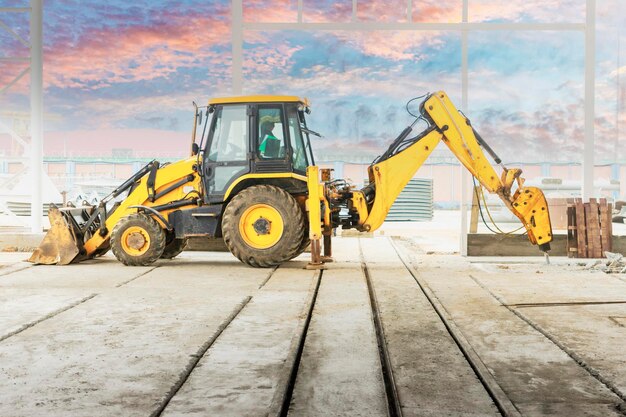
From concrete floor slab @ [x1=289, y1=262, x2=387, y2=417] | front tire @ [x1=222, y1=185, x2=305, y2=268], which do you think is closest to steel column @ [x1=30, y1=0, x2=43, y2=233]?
front tire @ [x1=222, y1=185, x2=305, y2=268]

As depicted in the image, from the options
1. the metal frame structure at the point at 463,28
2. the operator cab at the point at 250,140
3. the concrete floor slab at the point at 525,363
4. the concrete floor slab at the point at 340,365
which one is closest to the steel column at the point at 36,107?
the metal frame structure at the point at 463,28

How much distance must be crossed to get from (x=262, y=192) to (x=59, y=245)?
3077 mm

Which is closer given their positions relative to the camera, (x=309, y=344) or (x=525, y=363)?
(x=525, y=363)

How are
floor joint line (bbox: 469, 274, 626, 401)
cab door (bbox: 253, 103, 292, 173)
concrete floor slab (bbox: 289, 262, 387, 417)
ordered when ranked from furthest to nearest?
cab door (bbox: 253, 103, 292, 173), floor joint line (bbox: 469, 274, 626, 401), concrete floor slab (bbox: 289, 262, 387, 417)

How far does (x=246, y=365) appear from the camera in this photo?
4629mm

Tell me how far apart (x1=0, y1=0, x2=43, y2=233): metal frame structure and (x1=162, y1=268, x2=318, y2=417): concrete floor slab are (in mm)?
6901

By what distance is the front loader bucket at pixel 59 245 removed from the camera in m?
10.7

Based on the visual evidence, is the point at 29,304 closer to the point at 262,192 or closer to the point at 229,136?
the point at 262,192

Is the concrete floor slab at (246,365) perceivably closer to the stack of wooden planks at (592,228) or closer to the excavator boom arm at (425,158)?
the excavator boom arm at (425,158)

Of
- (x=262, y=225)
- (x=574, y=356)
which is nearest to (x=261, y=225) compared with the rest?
(x=262, y=225)

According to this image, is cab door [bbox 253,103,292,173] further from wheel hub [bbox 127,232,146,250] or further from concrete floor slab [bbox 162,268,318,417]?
concrete floor slab [bbox 162,268,318,417]

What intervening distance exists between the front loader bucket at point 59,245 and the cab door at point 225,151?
207 cm

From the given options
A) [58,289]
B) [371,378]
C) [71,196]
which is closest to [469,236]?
[58,289]

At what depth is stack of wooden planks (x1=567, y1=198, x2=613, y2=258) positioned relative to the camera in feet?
37.6
